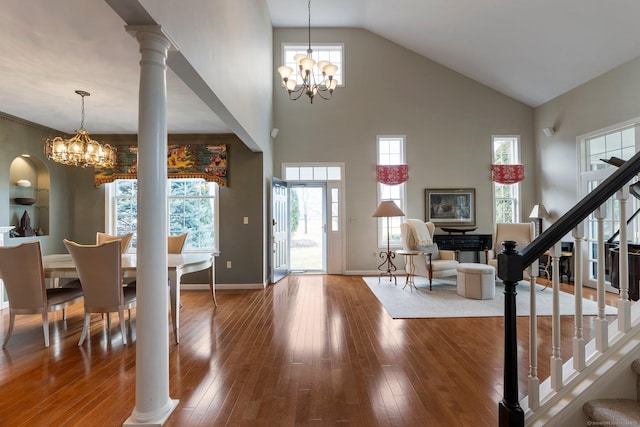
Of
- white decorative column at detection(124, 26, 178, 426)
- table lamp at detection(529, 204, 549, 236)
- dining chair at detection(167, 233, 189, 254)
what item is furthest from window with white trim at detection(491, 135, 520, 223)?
white decorative column at detection(124, 26, 178, 426)

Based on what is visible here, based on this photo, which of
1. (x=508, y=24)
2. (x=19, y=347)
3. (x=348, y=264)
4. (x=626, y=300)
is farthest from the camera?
(x=348, y=264)

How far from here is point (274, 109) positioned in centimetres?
646

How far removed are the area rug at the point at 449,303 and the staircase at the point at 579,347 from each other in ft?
7.18

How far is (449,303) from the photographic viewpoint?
4.21m

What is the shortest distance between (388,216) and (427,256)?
0.92 m

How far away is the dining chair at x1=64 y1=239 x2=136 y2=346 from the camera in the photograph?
2797 millimetres

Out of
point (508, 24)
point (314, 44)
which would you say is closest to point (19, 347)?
point (314, 44)

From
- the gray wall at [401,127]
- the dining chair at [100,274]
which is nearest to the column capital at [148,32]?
the dining chair at [100,274]

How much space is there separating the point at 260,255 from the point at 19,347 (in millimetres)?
3046

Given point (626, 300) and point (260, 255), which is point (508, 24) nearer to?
point (626, 300)

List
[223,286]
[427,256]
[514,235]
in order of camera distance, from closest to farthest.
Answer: [427,256], [223,286], [514,235]

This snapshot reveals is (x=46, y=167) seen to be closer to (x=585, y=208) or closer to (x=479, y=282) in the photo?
(x=585, y=208)

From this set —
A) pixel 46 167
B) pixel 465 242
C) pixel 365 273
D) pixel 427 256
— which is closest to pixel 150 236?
pixel 427 256

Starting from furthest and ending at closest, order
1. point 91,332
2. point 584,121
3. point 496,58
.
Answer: point 496,58 → point 584,121 → point 91,332
